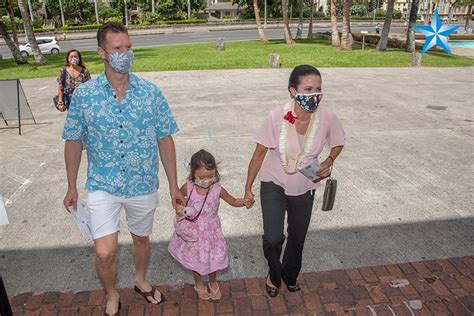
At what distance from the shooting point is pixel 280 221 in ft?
11.0

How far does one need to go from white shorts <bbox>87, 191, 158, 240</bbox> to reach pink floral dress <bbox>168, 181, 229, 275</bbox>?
1.20 ft

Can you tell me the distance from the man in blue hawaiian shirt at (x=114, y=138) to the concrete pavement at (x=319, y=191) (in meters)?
1.21

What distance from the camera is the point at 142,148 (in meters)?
3.07

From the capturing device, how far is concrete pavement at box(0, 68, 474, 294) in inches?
171

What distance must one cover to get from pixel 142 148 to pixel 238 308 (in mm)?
1634

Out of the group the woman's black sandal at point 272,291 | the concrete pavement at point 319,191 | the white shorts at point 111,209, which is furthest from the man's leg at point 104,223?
the woman's black sandal at point 272,291

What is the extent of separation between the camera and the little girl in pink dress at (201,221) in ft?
10.9

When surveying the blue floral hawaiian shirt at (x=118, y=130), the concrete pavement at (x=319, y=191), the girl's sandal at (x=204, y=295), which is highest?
the blue floral hawaiian shirt at (x=118, y=130)

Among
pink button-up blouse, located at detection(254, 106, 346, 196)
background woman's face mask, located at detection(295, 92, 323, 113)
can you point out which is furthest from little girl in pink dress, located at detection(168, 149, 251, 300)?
background woman's face mask, located at detection(295, 92, 323, 113)

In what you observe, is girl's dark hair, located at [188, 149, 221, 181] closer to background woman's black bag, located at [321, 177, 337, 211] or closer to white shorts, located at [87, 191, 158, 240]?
white shorts, located at [87, 191, 158, 240]

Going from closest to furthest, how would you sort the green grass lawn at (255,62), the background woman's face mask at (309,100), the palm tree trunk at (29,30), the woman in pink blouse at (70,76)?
the background woman's face mask at (309,100)
the woman in pink blouse at (70,76)
the green grass lawn at (255,62)
the palm tree trunk at (29,30)

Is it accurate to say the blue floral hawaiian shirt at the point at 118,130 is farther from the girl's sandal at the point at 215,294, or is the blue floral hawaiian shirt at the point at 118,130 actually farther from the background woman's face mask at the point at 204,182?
the girl's sandal at the point at 215,294

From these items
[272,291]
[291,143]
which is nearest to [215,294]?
[272,291]

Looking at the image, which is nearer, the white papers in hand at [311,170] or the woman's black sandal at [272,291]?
the white papers in hand at [311,170]
